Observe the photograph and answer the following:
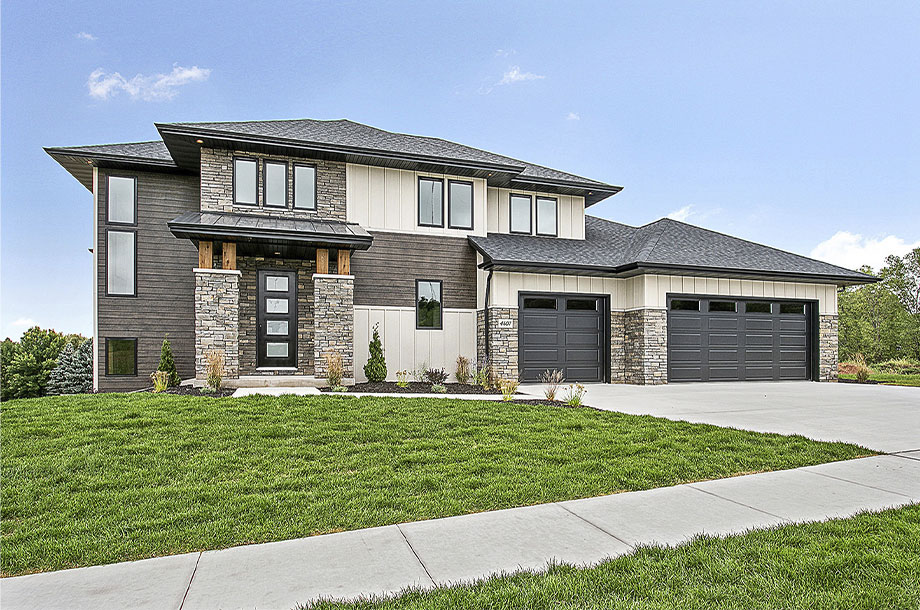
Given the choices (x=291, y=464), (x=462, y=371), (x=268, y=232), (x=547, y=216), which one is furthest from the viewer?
(x=547, y=216)

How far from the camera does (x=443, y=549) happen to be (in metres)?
3.58

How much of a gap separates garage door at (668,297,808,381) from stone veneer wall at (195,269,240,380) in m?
11.8

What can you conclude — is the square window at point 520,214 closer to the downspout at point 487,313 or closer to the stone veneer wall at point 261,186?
the downspout at point 487,313

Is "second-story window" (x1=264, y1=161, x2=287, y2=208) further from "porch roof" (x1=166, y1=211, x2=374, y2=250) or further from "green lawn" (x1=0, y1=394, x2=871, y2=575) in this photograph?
"green lawn" (x1=0, y1=394, x2=871, y2=575)

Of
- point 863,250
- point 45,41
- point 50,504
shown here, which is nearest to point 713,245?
point 50,504

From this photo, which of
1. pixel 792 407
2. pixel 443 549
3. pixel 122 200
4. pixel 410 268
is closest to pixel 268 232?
pixel 410 268

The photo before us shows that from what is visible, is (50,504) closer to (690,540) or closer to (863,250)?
(690,540)

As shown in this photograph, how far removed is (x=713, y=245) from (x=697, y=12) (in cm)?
730

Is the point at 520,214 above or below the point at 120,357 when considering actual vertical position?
above

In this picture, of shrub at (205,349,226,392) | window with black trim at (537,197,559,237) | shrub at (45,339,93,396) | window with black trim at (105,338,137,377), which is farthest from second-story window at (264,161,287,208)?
shrub at (45,339,93,396)

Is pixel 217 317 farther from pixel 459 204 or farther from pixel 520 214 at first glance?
pixel 520 214

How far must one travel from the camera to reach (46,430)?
6906 millimetres

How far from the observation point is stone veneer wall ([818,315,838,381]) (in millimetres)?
16984

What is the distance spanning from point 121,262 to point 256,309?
13.0ft
